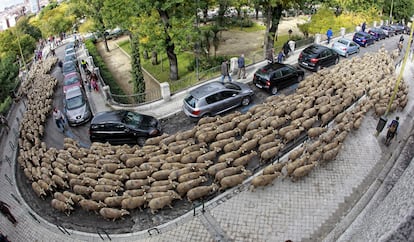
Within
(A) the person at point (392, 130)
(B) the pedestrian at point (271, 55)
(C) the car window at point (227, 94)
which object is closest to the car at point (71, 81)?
(C) the car window at point (227, 94)

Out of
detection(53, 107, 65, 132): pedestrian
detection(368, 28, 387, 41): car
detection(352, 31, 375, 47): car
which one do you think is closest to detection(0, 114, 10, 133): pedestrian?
detection(53, 107, 65, 132): pedestrian

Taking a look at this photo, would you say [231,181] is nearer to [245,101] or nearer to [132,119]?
[132,119]

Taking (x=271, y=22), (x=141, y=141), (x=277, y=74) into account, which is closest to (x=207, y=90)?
(x=141, y=141)

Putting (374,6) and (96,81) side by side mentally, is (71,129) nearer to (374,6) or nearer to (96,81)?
(96,81)

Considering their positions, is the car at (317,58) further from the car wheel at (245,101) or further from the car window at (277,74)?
the car wheel at (245,101)

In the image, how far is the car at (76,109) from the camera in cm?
1897

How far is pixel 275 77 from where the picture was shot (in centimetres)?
1967

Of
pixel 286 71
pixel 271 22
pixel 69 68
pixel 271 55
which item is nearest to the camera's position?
pixel 286 71

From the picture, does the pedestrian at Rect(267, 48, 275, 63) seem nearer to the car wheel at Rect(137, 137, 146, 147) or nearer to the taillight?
the taillight

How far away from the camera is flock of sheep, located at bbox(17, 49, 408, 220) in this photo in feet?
40.1

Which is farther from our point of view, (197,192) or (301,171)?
(301,171)

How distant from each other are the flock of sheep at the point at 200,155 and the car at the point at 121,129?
3.46ft

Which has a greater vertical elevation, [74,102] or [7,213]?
[74,102]

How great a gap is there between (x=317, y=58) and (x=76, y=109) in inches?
696
